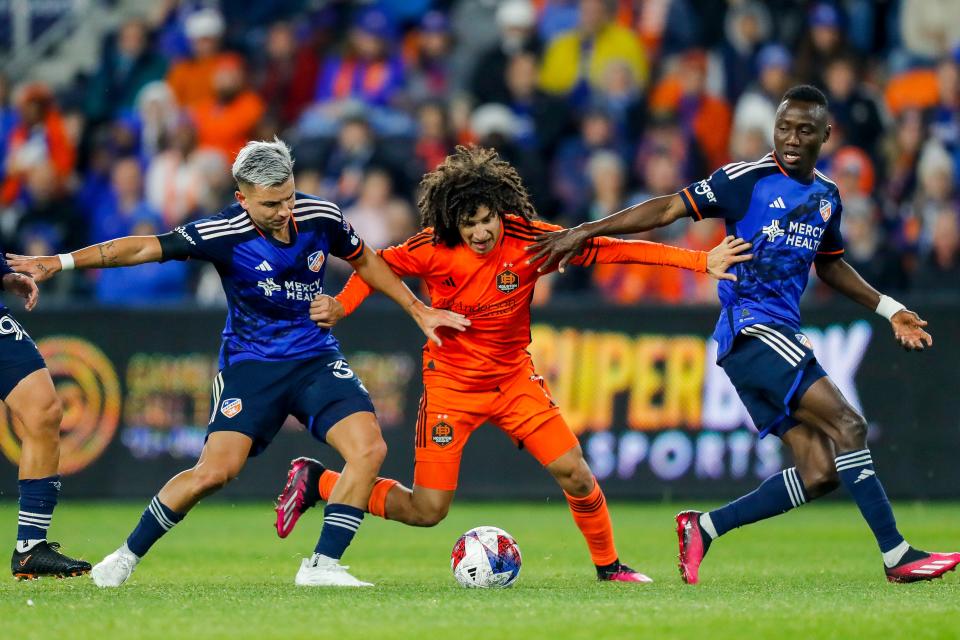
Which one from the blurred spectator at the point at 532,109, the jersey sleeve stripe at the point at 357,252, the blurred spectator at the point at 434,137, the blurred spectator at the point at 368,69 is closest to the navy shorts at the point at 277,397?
the jersey sleeve stripe at the point at 357,252

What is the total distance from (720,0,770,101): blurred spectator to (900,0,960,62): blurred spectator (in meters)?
1.64

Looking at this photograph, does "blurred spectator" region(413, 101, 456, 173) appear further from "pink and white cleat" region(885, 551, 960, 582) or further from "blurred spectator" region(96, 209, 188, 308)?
"pink and white cleat" region(885, 551, 960, 582)

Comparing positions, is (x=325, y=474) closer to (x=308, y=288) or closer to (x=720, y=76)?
(x=308, y=288)

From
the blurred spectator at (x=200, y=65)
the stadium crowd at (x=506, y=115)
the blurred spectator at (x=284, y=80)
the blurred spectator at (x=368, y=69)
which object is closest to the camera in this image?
the stadium crowd at (x=506, y=115)

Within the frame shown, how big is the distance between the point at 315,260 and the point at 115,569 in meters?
2.03

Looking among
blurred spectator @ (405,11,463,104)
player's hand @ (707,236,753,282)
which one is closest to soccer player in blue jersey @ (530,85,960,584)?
player's hand @ (707,236,753,282)

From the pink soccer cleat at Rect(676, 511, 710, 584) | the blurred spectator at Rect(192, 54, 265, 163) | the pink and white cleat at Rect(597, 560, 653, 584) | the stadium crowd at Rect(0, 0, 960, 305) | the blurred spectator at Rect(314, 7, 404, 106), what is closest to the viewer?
the pink soccer cleat at Rect(676, 511, 710, 584)

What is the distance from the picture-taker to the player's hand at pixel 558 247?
8.73 metres

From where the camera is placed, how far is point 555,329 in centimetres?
1492

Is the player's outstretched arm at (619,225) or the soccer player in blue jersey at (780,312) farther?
the player's outstretched arm at (619,225)

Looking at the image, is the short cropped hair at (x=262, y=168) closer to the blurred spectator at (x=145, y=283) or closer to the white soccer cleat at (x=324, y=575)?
the white soccer cleat at (x=324, y=575)

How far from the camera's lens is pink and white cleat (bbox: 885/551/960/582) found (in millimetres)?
8273

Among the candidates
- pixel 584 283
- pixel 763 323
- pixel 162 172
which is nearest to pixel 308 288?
pixel 763 323

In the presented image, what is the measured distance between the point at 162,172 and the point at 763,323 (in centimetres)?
1089
